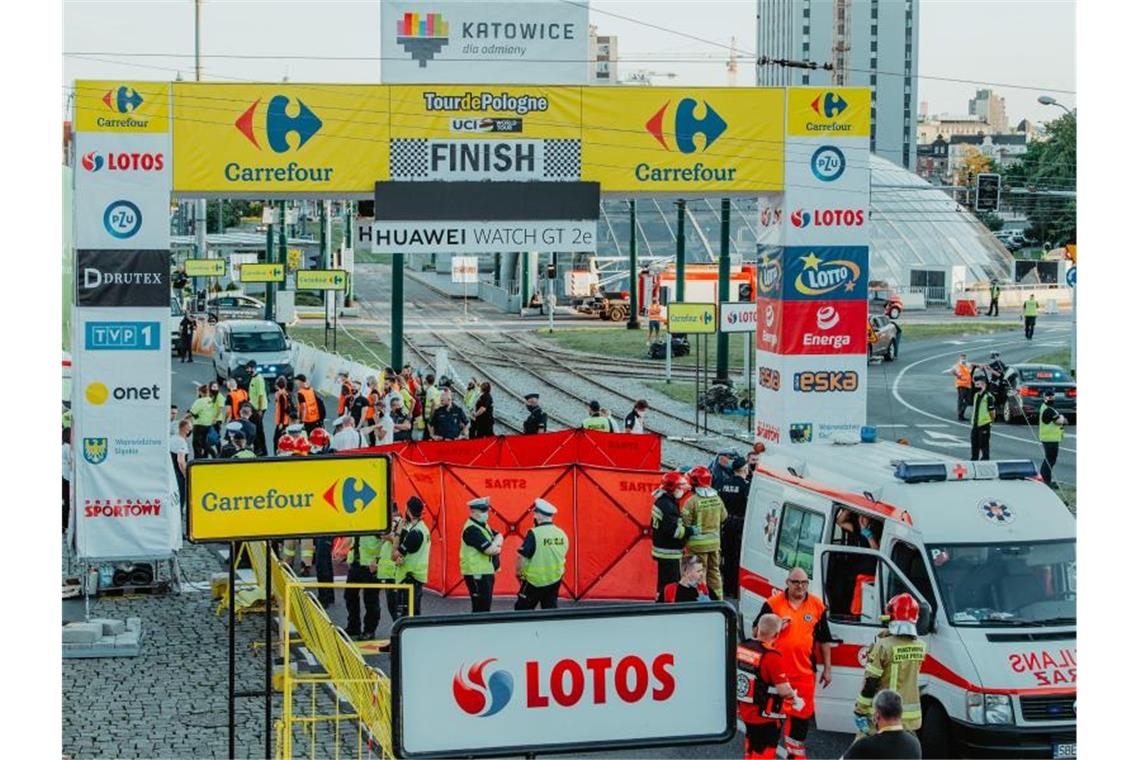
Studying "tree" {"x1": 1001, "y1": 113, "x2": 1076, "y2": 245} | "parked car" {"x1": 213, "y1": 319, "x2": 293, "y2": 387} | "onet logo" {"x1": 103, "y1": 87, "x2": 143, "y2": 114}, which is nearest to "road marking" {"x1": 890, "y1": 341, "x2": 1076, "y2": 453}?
"parked car" {"x1": 213, "y1": 319, "x2": 293, "y2": 387}

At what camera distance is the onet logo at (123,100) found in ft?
66.3

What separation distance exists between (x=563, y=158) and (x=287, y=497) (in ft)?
40.7

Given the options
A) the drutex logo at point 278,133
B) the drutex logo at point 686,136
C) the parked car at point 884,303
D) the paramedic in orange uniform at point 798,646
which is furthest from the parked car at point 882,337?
the paramedic in orange uniform at point 798,646

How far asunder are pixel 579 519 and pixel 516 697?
510 inches

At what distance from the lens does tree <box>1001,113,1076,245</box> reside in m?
118

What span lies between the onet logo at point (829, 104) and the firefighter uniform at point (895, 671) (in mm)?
11383

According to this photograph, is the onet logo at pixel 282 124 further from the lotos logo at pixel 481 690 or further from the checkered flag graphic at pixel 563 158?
the lotos logo at pixel 481 690

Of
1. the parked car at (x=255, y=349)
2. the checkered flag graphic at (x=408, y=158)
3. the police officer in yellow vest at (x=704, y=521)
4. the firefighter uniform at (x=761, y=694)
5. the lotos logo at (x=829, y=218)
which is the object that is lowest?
the firefighter uniform at (x=761, y=694)

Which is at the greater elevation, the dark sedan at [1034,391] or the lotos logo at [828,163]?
the lotos logo at [828,163]

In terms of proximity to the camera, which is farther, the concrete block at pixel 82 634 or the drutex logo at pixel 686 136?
the drutex logo at pixel 686 136

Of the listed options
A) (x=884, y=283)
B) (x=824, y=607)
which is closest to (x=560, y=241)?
(x=824, y=607)

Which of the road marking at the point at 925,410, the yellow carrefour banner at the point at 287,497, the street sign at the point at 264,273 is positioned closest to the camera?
the yellow carrefour banner at the point at 287,497

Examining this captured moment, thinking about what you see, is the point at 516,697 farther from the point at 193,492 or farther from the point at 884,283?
the point at 884,283

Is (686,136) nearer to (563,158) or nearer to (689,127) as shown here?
(689,127)
